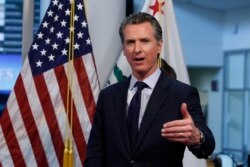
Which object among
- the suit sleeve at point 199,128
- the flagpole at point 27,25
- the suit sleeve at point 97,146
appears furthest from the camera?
the flagpole at point 27,25

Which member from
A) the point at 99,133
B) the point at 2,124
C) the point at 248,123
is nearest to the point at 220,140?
the point at 248,123

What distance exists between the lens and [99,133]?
165 cm

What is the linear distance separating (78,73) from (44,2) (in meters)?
0.99

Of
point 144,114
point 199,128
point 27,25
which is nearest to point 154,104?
point 144,114

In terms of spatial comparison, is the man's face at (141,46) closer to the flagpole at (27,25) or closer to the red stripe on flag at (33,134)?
the red stripe on flag at (33,134)

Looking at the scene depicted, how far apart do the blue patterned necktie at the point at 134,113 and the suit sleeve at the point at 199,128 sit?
0.17 metres

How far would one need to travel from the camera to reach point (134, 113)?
156cm

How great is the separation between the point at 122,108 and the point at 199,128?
307 mm

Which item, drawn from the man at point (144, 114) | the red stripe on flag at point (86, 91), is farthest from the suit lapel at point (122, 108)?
the red stripe on flag at point (86, 91)

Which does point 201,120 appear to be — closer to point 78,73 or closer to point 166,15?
point 78,73

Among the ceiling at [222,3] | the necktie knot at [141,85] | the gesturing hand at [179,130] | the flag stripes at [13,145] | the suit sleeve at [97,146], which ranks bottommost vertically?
the flag stripes at [13,145]

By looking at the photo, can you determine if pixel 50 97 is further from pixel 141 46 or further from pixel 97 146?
pixel 141 46

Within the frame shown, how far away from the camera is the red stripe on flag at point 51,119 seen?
2562 mm

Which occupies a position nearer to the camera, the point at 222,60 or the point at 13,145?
the point at 13,145
